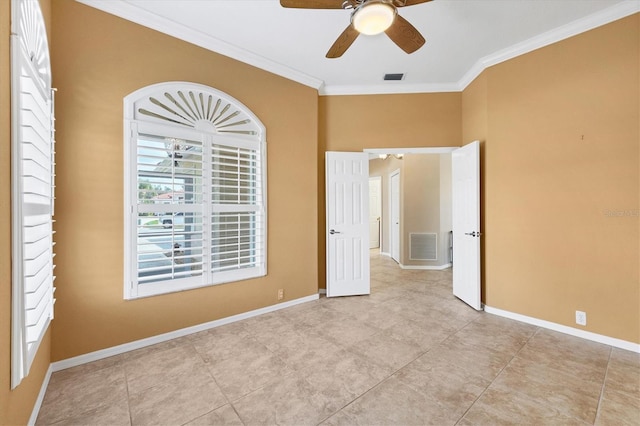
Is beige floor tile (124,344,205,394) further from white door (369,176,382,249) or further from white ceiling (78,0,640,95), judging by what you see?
white door (369,176,382,249)

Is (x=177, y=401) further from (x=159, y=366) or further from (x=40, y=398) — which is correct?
(x=40, y=398)

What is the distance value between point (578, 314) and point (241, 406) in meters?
3.22

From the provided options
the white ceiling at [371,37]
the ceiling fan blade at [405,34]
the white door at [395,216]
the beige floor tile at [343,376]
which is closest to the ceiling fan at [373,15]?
the ceiling fan blade at [405,34]

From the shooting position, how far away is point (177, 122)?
2682 mm

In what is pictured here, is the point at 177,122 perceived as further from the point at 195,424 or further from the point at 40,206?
the point at 195,424

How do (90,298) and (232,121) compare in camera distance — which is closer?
(90,298)

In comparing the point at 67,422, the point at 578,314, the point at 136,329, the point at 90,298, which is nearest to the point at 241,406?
the point at 67,422

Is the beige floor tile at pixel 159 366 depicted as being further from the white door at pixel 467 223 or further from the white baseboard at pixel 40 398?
the white door at pixel 467 223

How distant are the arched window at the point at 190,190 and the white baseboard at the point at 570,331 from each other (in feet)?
9.53

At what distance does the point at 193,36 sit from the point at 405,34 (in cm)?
212

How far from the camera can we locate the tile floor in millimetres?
1661

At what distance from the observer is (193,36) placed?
109 inches

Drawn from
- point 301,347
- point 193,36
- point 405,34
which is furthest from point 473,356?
point 193,36

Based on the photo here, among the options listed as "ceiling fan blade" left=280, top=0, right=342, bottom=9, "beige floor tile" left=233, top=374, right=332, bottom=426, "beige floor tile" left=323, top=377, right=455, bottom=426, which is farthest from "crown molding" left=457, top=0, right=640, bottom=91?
"beige floor tile" left=233, top=374, right=332, bottom=426
